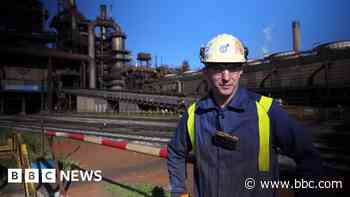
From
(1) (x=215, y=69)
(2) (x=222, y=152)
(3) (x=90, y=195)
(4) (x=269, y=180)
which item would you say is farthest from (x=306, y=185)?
(3) (x=90, y=195)

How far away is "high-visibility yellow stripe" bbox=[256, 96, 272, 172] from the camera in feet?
5.73

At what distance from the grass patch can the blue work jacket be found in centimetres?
288

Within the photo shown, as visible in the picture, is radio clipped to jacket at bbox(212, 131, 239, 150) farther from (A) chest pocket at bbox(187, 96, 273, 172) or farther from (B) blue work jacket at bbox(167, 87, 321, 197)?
(A) chest pocket at bbox(187, 96, 273, 172)

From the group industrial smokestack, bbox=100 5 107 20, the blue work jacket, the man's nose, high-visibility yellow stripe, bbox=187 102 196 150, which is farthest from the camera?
industrial smokestack, bbox=100 5 107 20

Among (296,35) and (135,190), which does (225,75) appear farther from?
(296,35)

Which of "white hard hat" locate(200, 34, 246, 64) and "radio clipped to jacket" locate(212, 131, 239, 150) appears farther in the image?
"white hard hat" locate(200, 34, 246, 64)

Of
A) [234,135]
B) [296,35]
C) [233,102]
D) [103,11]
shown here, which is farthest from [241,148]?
[103,11]

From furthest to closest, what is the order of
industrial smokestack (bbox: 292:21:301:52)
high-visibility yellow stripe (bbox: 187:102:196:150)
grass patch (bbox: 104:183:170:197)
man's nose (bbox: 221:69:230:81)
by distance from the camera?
industrial smokestack (bbox: 292:21:301:52) < grass patch (bbox: 104:183:170:197) < high-visibility yellow stripe (bbox: 187:102:196:150) < man's nose (bbox: 221:69:230:81)

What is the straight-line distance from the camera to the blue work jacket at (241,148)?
1.63 m

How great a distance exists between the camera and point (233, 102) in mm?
1854

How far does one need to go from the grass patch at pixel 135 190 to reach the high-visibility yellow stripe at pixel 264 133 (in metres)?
3.21

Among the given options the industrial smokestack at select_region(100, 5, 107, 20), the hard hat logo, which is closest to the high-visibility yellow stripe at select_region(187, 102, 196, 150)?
the hard hat logo

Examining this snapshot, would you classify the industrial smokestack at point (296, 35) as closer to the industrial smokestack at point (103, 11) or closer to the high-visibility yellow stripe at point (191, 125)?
the industrial smokestack at point (103, 11)

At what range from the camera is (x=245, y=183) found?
6.02ft
